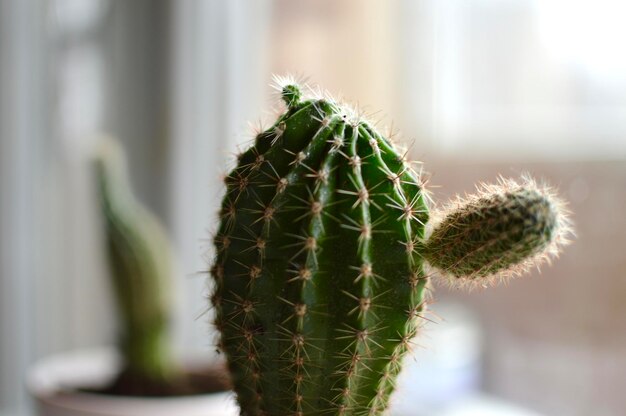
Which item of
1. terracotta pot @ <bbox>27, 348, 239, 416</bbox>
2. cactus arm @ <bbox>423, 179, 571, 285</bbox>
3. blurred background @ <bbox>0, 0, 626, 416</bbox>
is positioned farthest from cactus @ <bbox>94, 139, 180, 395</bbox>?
cactus arm @ <bbox>423, 179, 571, 285</bbox>

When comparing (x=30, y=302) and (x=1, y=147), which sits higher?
(x=1, y=147)

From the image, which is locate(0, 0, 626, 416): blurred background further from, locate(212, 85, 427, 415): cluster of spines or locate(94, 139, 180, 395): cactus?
locate(212, 85, 427, 415): cluster of spines

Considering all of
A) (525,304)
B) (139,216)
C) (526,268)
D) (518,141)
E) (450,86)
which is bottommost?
(526,268)

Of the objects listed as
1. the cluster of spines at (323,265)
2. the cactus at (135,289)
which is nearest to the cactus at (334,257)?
the cluster of spines at (323,265)

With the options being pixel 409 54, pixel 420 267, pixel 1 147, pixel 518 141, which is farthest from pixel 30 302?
pixel 420 267

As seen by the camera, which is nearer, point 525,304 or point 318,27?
point 525,304

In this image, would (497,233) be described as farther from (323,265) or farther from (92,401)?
(92,401)

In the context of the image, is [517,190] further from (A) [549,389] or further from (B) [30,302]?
(B) [30,302]
